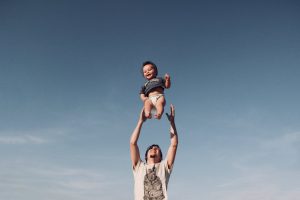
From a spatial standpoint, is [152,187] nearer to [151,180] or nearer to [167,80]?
[151,180]

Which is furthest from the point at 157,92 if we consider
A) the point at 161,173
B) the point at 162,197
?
the point at 162,197

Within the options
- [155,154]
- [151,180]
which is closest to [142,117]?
[155,154]

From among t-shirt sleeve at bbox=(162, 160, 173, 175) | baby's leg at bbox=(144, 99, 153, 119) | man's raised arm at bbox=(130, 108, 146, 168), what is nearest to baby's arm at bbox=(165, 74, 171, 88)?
baby's leg at bbox=(144, 99, 153, 119)

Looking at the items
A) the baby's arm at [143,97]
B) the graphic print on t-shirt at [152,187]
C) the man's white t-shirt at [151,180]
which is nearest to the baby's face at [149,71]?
the baby's arm at [143,97]

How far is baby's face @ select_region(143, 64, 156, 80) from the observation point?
8.53 metres

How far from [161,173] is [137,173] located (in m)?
0.52

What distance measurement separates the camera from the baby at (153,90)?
7.87 metres

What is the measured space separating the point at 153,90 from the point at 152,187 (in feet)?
7.60

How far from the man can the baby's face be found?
108cm

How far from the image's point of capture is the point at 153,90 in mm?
8273

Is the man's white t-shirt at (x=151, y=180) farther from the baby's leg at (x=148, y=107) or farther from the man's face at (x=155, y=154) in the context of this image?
the baby's leg at (x=148, y=107)

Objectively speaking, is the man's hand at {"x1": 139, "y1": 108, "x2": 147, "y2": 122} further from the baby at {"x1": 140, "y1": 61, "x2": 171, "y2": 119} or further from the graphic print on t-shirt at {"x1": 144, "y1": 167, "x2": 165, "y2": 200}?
the graphic print on t-shirt at {"x1": 144, "y1": 167, "x2": 165, "y2": 200}

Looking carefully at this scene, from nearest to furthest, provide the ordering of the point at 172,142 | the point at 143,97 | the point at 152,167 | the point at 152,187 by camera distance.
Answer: the point at 152,187 → the point at 152,167 → the point at 172,142 → the point at 143,97

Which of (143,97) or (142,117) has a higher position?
(143,97)
